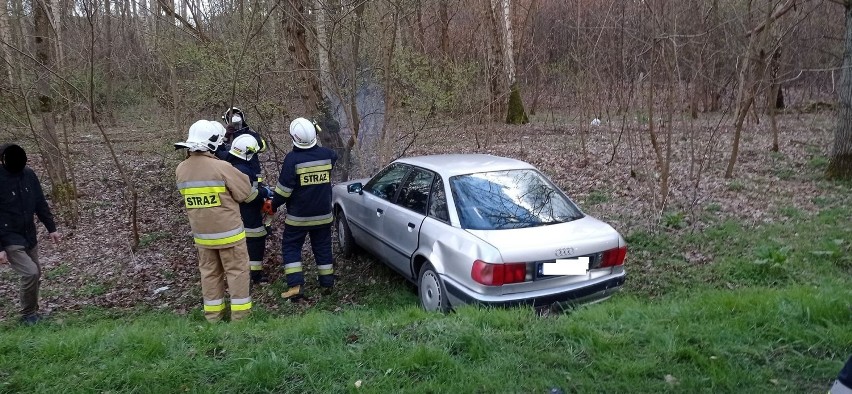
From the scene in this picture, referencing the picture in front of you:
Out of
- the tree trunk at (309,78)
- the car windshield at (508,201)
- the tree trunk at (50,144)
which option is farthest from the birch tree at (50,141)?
the car windshield at (508,201)

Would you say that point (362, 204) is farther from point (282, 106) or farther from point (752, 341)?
point (752, 341)

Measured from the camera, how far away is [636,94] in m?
11.6

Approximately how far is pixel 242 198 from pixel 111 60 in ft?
36.2

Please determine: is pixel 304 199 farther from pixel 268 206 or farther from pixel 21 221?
pixel 21 221

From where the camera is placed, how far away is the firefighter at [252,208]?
6.23 metres

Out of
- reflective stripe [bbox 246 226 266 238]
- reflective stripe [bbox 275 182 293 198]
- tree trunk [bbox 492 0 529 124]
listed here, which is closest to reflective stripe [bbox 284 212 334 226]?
reflective stripe [bbox 275 182 293 198]

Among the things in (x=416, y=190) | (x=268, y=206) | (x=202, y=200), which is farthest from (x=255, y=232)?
(x=416, y=190)

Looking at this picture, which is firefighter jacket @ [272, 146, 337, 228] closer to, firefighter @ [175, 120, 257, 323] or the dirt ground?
firefighter @ [175, 120, 257, 323]

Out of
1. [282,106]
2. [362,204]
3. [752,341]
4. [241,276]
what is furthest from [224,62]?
[752,341]

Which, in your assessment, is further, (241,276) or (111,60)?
(111,60)

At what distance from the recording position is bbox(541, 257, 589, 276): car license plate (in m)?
4.50

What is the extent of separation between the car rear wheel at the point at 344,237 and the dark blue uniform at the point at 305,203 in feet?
2.52

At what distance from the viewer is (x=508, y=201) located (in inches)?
201

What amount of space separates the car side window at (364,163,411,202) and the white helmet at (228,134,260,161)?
4.43 feet
